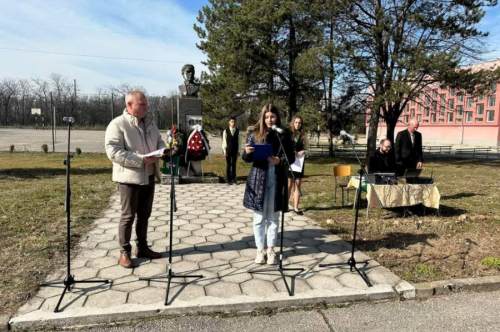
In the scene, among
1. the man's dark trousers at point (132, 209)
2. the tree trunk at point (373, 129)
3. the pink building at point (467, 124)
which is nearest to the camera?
the man's dark trousers at point (132, 209)

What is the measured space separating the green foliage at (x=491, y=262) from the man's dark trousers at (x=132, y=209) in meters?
3.82

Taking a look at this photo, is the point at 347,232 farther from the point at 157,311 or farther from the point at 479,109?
the point at 479,109

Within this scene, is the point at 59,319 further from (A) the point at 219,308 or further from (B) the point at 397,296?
(B) the point at 397,296

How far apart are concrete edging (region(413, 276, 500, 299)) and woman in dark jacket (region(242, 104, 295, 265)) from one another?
148 centimetres

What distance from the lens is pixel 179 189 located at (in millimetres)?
8617

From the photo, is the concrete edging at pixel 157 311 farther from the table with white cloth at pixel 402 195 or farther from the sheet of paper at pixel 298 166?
the sheet of paper at pixel 298 166

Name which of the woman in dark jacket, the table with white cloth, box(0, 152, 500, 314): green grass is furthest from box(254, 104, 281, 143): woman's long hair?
the table with white cloth

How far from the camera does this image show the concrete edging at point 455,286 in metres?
3.42

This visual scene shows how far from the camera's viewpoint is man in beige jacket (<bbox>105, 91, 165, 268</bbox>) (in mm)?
3506

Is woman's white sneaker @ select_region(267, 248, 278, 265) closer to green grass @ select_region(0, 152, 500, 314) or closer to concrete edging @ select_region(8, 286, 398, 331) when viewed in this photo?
concrete edging @ select_region(8, 286, 398, 331)

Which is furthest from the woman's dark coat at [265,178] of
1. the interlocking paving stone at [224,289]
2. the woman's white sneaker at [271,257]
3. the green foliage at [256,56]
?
the green foliage at [256,56]

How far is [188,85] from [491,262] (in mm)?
7915

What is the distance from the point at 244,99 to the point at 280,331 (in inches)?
651

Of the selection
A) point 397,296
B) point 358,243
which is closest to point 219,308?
point 397,296
